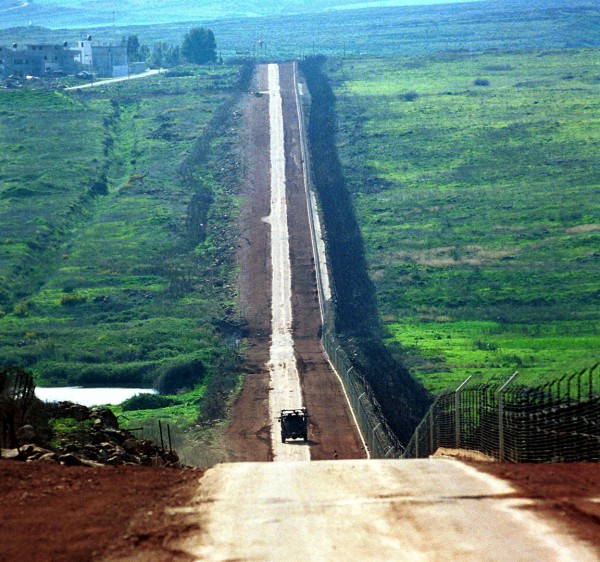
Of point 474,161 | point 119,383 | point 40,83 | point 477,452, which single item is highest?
point 40,83

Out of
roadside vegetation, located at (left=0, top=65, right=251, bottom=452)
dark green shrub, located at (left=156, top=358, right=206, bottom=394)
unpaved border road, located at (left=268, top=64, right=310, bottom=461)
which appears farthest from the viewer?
roadside vegetation, located at (left=0, top=65, right=251, bottom=452)

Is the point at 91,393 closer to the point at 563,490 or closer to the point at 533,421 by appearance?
the point at 533,421

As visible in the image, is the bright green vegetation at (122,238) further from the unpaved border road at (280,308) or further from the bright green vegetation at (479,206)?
the bright green vegetation at (479,206)

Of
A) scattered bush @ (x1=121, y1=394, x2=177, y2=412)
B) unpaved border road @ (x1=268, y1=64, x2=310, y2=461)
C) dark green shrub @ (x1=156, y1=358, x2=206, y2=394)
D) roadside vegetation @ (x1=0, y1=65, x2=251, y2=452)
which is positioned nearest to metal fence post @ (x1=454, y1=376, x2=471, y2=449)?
unpaved border road @ (x1=268, y1=64, x2=310, y2=461)

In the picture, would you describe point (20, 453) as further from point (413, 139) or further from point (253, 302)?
point (413, 139)

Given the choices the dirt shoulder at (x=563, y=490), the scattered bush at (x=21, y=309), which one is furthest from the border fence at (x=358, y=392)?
the dirt shoulder at (x=563, y=490)

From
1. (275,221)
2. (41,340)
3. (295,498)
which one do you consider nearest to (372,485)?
(295,498)

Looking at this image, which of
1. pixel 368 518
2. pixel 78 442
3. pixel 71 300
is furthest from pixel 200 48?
pixel 368 518

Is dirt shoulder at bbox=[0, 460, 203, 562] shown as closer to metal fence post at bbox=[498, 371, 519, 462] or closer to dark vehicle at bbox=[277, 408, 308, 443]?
metal fence post at bbox=[498, 371, 519, 462]
